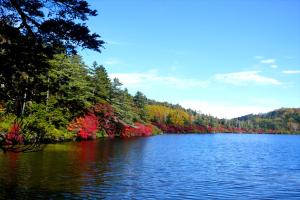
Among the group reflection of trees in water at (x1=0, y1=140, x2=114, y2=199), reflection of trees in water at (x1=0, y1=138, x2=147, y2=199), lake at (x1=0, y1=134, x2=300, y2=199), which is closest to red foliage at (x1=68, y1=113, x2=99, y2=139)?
reflection of trees in water at (x1=0, y1=140, x2=114, y2=199)

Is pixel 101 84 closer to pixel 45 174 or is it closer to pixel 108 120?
pixel 108 120

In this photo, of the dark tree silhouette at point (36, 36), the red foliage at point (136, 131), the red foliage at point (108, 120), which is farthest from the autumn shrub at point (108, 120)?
the dark tree silhouette at point (36, 36)

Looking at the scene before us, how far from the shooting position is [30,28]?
11570mm

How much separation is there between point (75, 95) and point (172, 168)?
31031 millimetres

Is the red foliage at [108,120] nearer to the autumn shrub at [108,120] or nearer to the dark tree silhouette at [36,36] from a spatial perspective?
the autumn shrub at [108,120]

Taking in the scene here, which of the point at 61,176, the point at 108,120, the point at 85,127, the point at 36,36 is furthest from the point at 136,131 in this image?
the point at 36,36

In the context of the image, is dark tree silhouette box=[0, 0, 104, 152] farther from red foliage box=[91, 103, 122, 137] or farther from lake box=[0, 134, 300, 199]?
red foliage box=[91, 103, 122, 137]

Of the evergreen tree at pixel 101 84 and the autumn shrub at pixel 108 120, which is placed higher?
the evergreen tree at pixel 101 84

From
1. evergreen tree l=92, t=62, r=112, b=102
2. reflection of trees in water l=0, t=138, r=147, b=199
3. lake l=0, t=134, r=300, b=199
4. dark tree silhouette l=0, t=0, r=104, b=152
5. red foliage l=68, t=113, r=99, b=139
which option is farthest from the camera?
evergreen tree l=92, t=62, r=112, b=102

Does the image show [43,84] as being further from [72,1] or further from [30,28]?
[72,1]

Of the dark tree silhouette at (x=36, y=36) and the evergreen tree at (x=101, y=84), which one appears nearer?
the dark tree silhouette at (x=36, y=36)

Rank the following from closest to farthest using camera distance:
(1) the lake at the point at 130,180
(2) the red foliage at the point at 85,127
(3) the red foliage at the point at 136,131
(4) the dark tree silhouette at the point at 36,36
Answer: (4) the dark tree silhouette at the point at 36,36, (1) the lake at the point at 130,180, (2) the red foliage at the point at 85,127, (3) the red foliage at the point at 136,131

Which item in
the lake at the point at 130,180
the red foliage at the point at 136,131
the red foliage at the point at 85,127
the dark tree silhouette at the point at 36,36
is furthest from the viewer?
the red foliage at the point at 136,131

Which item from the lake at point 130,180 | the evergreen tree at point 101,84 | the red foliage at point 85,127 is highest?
the evergreen tree at point 101,84
